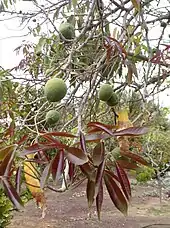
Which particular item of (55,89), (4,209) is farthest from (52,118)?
(4,209)

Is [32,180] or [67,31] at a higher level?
[67,31]

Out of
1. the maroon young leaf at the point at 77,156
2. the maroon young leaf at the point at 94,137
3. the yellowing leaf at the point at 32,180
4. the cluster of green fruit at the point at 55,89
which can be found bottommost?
the yellowing leaf at the point at 32,180

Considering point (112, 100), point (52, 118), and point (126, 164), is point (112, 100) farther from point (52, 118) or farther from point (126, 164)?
point (126, 164)

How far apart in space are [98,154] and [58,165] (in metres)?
0.07

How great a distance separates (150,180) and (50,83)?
4951 mm

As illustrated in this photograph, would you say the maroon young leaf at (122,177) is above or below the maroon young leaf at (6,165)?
below

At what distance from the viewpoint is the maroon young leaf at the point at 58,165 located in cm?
65

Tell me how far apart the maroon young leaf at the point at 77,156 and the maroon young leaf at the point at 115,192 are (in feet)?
0.30

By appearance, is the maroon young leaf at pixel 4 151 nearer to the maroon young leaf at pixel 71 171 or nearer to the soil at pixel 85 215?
the maroon young leaf at pixel 71 171

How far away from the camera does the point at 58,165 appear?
0.65 metres

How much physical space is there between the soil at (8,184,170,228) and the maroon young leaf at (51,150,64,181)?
8.79 feet

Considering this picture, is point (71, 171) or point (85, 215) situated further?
point (85, 215)

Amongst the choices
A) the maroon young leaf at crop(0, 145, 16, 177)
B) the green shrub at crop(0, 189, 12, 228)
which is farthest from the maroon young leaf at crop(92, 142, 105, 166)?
the green shrub at crop(0, 189, 12, 228)

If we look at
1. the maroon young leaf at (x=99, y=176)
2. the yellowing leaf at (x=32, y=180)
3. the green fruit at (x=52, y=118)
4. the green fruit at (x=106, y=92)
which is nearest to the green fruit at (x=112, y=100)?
the green fruit at (x=106, y=92)
